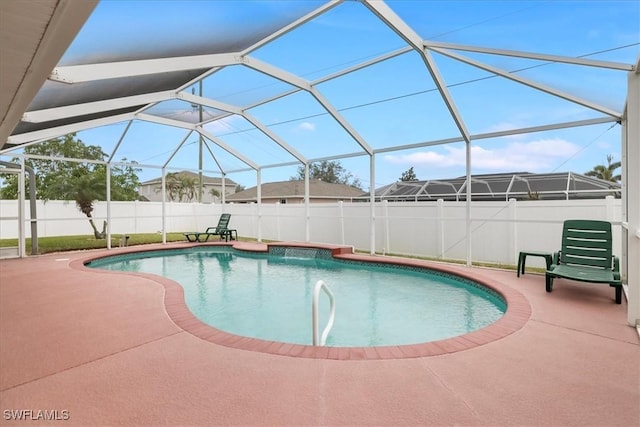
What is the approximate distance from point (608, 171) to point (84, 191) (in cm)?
3656

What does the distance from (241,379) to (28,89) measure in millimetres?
2616

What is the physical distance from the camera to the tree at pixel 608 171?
1069 inches

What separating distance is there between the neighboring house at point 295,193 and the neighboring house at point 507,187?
24.3 ft

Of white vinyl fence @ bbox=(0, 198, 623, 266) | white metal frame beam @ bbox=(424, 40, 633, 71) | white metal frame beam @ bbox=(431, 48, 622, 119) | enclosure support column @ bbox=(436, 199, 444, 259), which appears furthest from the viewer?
enclosure support column @ bbox=(436, 199, 444, 259)

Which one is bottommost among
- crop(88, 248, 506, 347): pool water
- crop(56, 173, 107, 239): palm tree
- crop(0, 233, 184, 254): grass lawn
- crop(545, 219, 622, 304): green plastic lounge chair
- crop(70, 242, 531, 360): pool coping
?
crop(88, 248, 506, 347): pool water

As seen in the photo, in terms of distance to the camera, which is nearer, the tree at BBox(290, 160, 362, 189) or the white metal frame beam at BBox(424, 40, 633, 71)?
the white metal frame beam at BBox(424, 40, 633, 71)

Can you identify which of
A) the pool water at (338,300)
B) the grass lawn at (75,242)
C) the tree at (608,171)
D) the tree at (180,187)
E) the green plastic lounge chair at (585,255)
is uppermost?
the tree at (608,171)

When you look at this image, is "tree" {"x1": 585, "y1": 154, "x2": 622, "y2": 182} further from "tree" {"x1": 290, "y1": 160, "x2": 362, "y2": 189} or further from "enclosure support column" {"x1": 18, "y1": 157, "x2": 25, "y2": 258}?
"enclosure support column" {"x1": 18, "y1": 157, "x2": 25, "y2": 258}

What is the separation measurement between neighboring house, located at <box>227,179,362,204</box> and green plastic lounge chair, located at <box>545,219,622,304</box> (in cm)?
1928

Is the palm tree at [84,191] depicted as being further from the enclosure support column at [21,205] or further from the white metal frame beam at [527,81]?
the white metal frame beam at [527,81]

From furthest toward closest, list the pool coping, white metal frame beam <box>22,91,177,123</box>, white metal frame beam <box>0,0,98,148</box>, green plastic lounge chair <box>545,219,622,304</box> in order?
1. white metal frame beam <box>22,91,177,123</box>
2. green plastic lounge chair <box>545,219,622,304</box>
3. the pool coping
4. white metal frame beam <box>0,0,98,148</box>

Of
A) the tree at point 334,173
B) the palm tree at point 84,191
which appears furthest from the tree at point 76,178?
the tree at point 334,173

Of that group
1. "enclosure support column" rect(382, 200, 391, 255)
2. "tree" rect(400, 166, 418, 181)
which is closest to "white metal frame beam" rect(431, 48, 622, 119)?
"enclosure support column" rect(382, 200, 391, 255)

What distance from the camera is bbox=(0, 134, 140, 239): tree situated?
15172 mm
